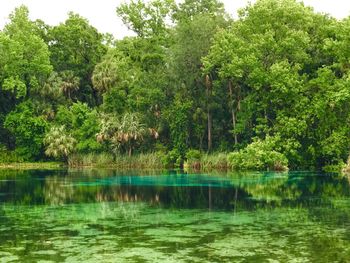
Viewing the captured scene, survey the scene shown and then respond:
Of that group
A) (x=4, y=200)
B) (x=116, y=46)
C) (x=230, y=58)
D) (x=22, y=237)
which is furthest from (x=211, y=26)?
(x=22, y=237)

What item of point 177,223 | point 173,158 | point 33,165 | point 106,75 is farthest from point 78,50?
point 177,223

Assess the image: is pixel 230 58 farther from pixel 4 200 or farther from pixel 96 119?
pixel 4 200

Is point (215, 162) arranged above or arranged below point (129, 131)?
below

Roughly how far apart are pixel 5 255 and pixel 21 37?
59.1m

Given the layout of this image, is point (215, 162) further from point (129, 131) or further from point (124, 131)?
point (124, 131)

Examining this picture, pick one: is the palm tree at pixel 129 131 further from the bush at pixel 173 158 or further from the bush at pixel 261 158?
the bush at pixel 261 158

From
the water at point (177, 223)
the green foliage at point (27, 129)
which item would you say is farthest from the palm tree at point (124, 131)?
the water at point (177, 223)

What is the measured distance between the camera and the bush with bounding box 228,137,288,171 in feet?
171

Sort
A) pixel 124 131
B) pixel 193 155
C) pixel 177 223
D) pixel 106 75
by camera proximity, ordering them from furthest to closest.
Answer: pixel 106 75
pixel 124 131
pixel 193 155
pixel 177 223

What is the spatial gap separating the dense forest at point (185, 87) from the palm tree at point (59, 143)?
156 mm

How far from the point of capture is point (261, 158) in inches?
2063

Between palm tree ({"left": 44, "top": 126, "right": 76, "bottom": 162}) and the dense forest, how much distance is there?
16cm

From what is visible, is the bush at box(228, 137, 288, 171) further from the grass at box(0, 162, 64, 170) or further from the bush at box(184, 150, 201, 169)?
the grass at box(0, 162, 64, 170)

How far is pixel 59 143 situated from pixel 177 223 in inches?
1839
